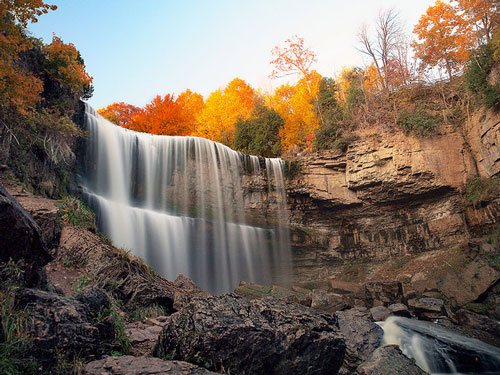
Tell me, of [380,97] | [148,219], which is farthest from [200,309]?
[380,97]

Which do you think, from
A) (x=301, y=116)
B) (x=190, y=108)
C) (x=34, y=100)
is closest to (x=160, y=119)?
(x=190, y=108)

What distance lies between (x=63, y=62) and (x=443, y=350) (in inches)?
637

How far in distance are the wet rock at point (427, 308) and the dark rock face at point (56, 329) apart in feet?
37.6

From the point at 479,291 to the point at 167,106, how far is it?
28.7 m

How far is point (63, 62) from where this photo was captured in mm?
12195

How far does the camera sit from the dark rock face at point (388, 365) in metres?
4.99

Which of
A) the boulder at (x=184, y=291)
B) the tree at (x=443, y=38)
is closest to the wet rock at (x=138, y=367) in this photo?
the boulder at (x=184, y=291)

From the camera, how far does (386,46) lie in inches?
908

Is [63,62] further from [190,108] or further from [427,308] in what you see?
[190,108]

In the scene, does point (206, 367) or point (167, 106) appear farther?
point (167, 106)

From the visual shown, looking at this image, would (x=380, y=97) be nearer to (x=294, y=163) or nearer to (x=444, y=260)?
(x=294, y=163)

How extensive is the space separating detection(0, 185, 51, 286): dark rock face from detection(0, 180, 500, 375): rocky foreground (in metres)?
0.01

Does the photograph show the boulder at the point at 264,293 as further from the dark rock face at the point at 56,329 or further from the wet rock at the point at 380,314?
the dark rock face at the point at 56,329

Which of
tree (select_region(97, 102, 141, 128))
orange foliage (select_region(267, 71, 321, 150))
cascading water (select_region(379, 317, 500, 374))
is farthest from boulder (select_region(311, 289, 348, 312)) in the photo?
tree (select_region(97, 102, 141, 128))
